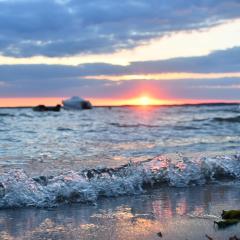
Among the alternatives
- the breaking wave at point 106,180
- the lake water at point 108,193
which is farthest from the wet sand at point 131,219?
the breaking wave at point 106,180

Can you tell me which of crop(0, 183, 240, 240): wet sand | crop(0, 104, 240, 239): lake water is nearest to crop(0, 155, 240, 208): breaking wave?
crop(0, 104, 240, 239): lake water

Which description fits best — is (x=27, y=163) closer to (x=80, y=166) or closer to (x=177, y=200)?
(x=80, y=166)

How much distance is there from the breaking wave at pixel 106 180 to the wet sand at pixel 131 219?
397 mm

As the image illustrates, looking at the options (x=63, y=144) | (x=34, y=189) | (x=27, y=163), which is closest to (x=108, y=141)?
(x=63, y=144)

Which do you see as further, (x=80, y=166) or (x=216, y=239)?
(x=80, y=166)

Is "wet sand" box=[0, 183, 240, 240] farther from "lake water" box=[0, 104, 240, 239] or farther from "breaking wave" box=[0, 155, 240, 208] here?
"breaking wave" box=[0, 155, 240, 208]

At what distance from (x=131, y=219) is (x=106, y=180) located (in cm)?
265

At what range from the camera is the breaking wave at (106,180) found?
8.82 m

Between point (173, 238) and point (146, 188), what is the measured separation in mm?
3976

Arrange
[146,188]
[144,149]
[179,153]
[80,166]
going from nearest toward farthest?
1. [146,188]
2. [80,166]
3. [179,153]
4. [144,149]

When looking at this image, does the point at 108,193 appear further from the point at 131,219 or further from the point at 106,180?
the point at 131,219

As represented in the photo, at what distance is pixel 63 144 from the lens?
1944 centimetres

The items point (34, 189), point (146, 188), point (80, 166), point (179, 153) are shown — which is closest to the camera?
point (34, 189)

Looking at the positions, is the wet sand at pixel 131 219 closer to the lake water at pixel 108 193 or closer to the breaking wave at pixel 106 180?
the lake water at pixel 108 193
